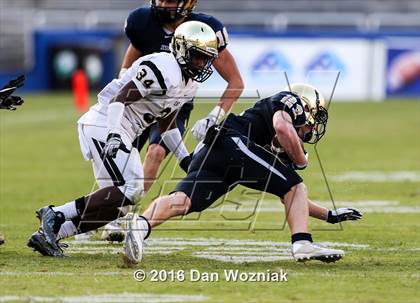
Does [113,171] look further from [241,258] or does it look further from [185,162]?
[185,162]

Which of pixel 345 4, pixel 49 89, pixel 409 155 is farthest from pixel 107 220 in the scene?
pixel 345 4

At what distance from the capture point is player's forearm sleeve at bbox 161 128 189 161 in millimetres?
7391

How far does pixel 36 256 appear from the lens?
634cm

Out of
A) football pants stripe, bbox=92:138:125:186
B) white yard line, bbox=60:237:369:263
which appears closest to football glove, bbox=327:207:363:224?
white yard line, bbox=60:237:369:263

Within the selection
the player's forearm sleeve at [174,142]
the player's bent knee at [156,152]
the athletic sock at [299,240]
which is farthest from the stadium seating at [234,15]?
the athletic sock at [299,240]

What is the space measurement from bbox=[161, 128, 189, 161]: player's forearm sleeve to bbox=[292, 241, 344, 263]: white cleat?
5.69 feet

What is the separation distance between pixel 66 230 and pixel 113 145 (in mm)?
803

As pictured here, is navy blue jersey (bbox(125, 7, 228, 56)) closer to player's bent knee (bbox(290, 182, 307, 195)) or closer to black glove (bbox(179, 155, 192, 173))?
black glove (bbox(179, 155, 192, 173))

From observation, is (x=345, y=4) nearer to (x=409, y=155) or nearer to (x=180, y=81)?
(x=409, y=155)

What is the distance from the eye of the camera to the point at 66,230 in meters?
6.36

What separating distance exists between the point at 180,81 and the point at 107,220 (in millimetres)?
975

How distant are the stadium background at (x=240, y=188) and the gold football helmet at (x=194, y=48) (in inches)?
47.1

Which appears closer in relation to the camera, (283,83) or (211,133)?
(211,133)
